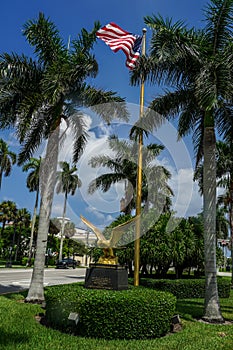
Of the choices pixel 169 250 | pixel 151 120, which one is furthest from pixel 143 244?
pixel 151 120

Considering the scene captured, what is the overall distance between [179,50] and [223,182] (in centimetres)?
1794

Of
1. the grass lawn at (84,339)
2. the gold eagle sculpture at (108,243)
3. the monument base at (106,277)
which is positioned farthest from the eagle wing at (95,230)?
the grass lawn at (84,339)

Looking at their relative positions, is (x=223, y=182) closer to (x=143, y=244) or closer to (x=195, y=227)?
(x=195, y=227)

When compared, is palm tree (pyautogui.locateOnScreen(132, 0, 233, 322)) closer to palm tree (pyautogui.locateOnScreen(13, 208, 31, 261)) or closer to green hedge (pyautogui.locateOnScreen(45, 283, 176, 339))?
green hedge (pyautogui.locateOnScreen(45, 283, 176, 339))

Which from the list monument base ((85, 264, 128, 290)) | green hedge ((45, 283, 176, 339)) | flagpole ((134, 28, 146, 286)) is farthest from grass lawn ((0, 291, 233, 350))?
flagpole ((134, 28, 146, 286))

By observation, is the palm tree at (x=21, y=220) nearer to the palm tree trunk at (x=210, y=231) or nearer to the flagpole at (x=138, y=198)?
the flagpole at (x=138, y=198)

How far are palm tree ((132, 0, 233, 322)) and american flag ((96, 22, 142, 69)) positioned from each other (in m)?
1.79

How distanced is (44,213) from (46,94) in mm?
4416

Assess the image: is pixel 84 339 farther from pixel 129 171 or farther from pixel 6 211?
pixel 6 211

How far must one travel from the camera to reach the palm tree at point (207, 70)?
10086mm

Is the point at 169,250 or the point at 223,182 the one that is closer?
the point at 169,250

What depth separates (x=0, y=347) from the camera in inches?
242

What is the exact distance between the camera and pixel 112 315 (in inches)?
301

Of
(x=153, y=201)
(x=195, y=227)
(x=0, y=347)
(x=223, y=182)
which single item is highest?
(x=223, y=182)
